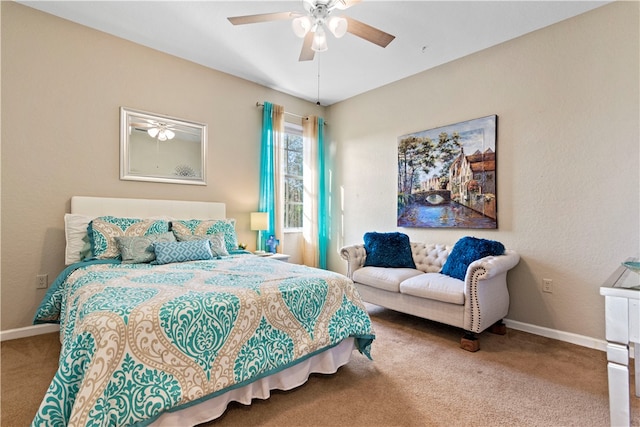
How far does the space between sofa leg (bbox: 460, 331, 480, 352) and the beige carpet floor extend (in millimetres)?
71

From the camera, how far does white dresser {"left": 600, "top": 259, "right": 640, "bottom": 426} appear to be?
123 cm

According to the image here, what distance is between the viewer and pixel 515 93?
3232 mm

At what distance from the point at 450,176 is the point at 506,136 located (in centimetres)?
69

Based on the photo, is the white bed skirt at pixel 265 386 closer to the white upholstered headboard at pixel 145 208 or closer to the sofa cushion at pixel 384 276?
the sofa cushion at pixel 384 276

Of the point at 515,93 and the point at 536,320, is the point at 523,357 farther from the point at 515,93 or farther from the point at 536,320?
the point at 515,93

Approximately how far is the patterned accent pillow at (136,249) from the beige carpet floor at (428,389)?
0.91 m

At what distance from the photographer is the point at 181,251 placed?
9.16ft

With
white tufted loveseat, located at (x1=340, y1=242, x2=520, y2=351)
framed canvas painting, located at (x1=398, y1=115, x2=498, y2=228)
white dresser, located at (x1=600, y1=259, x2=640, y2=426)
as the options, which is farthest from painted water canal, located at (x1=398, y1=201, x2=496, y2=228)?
white dresser, located at (x1=600, y1=259, x2=640, y2=426)

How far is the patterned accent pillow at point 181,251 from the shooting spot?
2.70m

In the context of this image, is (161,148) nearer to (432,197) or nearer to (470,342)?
(432,197)

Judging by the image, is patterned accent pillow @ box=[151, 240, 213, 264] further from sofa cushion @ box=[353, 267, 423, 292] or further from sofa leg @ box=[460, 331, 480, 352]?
sofa leg @ box=[460, 331, 480, 352]

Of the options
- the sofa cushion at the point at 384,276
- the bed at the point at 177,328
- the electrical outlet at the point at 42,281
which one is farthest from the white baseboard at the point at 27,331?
the sofa cushion at the point at 384,276

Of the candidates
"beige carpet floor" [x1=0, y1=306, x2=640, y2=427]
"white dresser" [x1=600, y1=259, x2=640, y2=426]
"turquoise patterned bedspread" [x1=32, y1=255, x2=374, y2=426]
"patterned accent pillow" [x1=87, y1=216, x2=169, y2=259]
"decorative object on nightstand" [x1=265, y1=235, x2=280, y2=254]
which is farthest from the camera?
"decorative object on nightstand" [x1=265, y1=235, x2=280, y2=254]

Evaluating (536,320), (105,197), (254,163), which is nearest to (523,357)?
(536,320)
